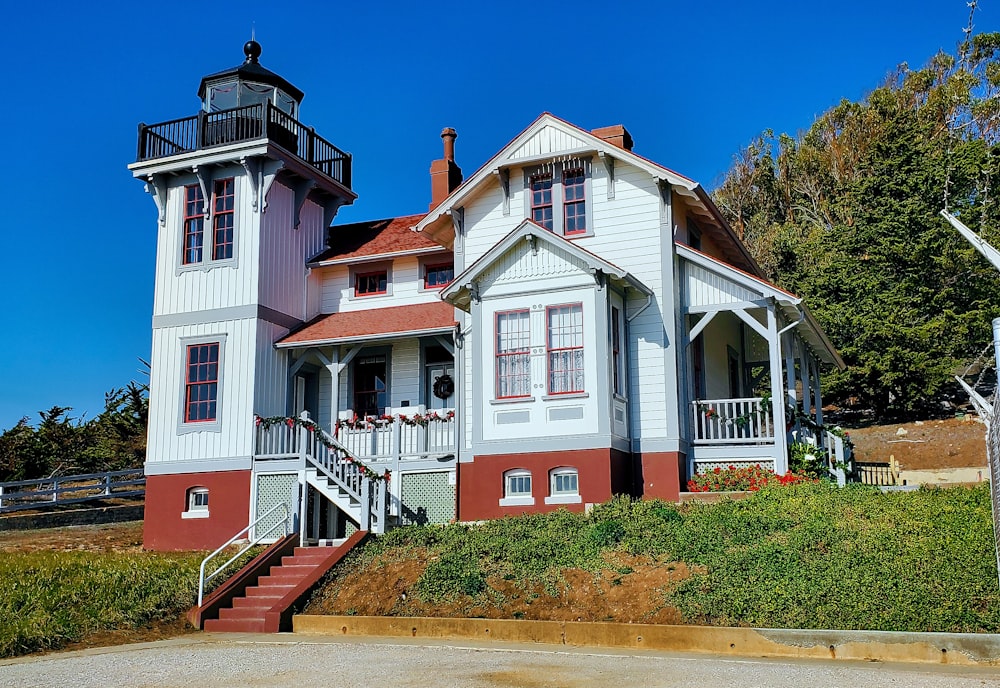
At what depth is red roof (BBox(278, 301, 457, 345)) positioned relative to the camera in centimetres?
2309

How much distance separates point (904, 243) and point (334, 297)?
22.9 meters

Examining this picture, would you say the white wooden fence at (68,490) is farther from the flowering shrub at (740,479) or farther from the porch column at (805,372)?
the porch column at (805,372)

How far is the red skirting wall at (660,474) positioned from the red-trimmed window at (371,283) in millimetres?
8096

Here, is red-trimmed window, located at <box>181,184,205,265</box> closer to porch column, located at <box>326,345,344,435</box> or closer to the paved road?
porch column, located at <box>326,345,344,435</box>

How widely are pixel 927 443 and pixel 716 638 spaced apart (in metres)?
25.3

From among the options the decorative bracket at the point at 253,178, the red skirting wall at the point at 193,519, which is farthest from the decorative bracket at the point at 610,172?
the red skirting wall at the point at 193,519

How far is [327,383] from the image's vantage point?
998 inches

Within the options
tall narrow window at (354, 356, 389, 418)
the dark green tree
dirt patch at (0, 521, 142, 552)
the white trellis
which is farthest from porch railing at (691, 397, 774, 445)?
the dark green tree

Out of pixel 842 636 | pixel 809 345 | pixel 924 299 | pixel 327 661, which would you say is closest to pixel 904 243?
pixel 924 299

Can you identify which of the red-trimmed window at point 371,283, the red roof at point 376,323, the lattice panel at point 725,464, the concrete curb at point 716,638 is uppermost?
the red-trimmed window at point 371,283

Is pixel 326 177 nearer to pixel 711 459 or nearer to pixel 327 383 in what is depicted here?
pixel 327 383

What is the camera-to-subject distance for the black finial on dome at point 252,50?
2692 centimetres

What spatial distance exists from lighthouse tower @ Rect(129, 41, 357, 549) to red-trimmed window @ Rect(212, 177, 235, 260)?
1.2 inches

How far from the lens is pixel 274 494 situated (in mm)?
22109
